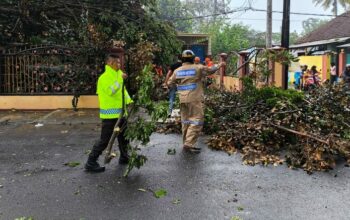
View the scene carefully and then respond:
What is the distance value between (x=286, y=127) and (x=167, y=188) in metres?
3.04

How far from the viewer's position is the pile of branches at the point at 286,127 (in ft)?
21.7

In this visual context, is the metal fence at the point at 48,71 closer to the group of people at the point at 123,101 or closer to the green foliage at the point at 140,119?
the group of people at the point at 123,101

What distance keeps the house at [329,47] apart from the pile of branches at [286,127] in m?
11.2

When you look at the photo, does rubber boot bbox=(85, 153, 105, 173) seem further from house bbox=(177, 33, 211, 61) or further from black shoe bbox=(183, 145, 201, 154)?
house bbox=(177, 33, 211, 61)

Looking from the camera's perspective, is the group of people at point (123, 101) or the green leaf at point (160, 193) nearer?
the green leaf at point (160, 193)

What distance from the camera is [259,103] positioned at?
28.7 feet

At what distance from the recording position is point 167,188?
5469mm

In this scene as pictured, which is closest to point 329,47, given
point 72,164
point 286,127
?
point 286,127

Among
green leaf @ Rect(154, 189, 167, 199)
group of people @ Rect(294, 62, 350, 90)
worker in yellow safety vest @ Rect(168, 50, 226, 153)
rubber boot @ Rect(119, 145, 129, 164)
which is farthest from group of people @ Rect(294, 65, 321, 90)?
green leaf @ Rect(154, 189, 167, 199)

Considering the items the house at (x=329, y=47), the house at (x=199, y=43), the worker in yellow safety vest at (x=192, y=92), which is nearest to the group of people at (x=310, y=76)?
the house at (x=329, y=47)

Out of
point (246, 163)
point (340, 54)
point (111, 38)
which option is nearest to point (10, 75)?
point (111, 38)

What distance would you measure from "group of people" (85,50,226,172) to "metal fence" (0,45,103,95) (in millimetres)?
5324

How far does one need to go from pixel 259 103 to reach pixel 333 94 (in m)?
A: 1.40

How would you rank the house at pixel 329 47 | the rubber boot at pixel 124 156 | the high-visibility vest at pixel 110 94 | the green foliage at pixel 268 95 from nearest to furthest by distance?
the high-visibility vest at pixel 110 94, the rubber boot at pixel 124 156, the green foliage at pixel 268 95, the house at pixel 329 47
